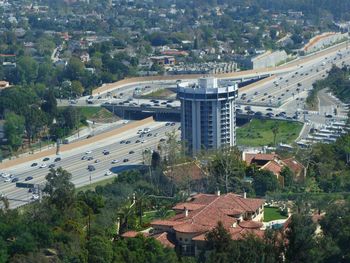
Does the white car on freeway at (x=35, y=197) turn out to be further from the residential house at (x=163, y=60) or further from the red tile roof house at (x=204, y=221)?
the residential house at (x=163, y=60)

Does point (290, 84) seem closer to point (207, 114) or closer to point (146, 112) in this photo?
point (146, 112)

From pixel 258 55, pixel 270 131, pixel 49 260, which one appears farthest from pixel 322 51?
pixel 49 260

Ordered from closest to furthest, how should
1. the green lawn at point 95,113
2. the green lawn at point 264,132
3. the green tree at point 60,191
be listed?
1. the green tree at point 60,191
2. the green lawn at point 264,132
3. the green lawn at point 95,113

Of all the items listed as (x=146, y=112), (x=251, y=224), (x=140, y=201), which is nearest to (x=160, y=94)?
(x=146, y=112)

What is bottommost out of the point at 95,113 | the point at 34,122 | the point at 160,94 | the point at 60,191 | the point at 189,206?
the point at 160,94

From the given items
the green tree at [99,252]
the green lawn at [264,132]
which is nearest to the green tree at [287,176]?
the green lawn at [264,132]

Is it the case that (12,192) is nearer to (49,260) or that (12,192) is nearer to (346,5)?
(49,260)

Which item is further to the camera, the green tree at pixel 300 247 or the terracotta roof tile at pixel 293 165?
the terracotta roof tile at pixel 293 165
